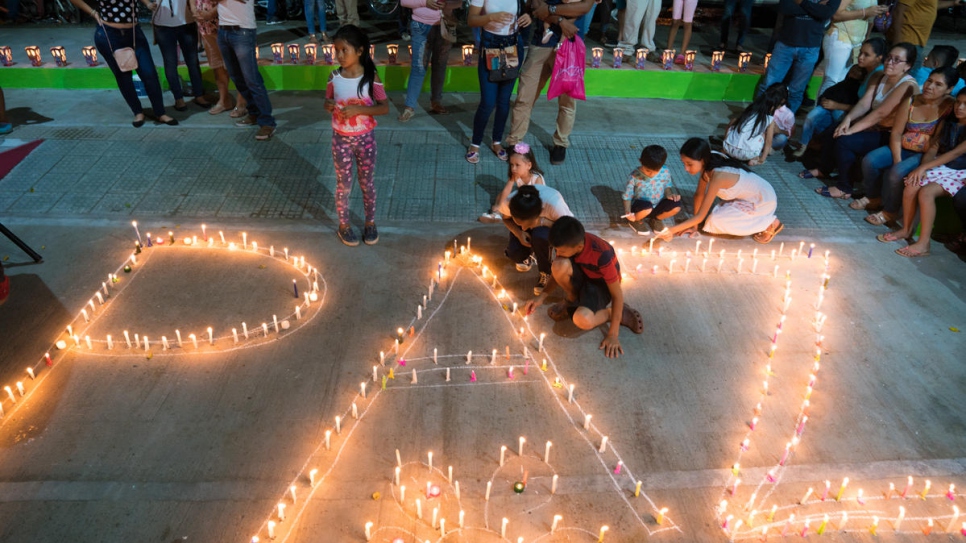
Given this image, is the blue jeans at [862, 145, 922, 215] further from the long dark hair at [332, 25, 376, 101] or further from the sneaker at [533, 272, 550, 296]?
the long dark hair at [332, 25, 376, 101]

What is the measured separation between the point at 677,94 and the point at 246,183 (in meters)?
5.79

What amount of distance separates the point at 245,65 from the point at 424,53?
75.9 inches

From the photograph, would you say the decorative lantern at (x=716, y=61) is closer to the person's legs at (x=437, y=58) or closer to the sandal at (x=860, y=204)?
the sandal at (x=860, y=204)

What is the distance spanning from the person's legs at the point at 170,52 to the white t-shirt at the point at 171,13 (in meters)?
0.08

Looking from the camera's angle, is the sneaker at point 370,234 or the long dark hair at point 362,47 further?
the sneaker at point 370,234

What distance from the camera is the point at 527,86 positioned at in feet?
21.9

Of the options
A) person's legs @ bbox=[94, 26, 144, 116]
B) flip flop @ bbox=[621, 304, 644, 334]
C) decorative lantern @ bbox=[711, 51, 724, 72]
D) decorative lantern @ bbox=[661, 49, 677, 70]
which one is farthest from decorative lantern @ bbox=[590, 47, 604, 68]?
person's legs @ bbox=[94, 26, 144, 116]

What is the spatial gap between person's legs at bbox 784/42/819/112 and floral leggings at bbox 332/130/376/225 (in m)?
5.29

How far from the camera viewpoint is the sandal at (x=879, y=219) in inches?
245

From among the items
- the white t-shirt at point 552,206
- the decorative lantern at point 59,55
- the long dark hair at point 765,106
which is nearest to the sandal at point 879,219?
the long dark hair at point 765,106

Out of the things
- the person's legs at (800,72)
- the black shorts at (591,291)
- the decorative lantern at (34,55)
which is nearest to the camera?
the black shorts at (591,291)

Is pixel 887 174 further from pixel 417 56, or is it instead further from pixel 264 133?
pixel 264 133

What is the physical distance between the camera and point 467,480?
143 inches

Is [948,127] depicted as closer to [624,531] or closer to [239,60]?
[624,531]
